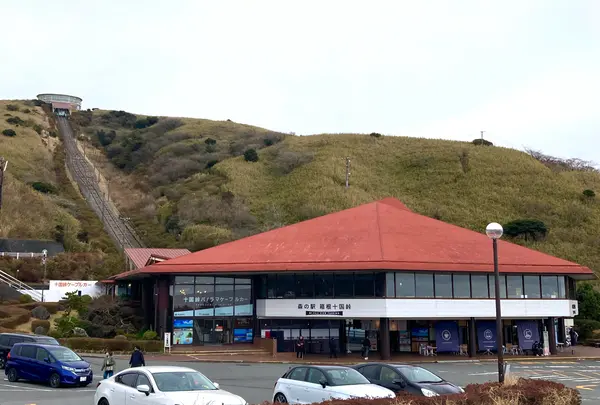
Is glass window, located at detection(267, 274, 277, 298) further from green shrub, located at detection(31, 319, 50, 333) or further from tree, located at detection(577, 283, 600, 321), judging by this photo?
tree, located at detection(577, 283, 600, 321)

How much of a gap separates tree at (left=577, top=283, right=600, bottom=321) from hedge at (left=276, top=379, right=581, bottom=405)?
142 ft

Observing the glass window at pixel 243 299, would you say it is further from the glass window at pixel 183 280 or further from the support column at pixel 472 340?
the support column at pixel 472 340

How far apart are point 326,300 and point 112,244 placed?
49040 millimetres

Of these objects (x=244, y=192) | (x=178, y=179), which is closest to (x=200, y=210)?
(x=244, y=192)

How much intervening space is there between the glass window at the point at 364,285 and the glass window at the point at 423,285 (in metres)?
3.00

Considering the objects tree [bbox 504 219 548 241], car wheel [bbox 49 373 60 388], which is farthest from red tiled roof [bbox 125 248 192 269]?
tree [bbox 504 219 548 241]

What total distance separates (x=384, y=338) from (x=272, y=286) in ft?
29.2

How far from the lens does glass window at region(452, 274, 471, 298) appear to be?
41.1 m

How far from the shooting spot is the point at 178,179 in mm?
114062

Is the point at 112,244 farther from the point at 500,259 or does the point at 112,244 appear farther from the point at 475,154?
the point at 475,154

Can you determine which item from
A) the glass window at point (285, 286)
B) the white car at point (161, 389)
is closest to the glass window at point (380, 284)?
the glass window at point (285, 286)

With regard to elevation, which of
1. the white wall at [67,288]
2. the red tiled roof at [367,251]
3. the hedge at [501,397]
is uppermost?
the red tiled roof at [367,251]

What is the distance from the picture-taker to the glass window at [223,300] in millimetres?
44000

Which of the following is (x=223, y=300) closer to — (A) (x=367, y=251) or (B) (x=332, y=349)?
(B) (x=332, y=349)
